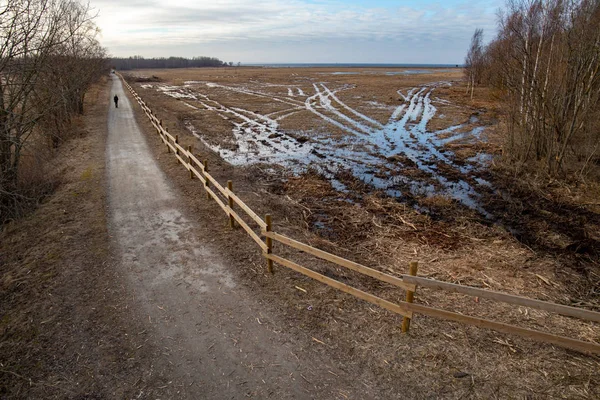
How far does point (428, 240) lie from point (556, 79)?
1082 centimetres

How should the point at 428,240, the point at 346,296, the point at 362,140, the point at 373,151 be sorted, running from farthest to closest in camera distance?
the point at 362,140
the point at 373,151
the point at 428,240
the point at 346,296

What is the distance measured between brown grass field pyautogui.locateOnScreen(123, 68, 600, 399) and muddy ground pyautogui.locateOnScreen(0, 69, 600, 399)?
0.12ft

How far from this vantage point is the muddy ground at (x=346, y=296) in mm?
4914

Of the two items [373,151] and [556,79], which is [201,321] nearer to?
[373,151]

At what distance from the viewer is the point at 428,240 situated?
9516 mm

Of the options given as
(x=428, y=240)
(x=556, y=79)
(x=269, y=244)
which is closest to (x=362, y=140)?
(x=556, y=79)

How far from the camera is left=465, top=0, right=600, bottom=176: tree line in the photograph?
1296 centimetres

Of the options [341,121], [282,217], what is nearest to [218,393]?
[282,217]

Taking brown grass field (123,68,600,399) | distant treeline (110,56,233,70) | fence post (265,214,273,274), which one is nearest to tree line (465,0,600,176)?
brown grass field (123,68,600,399)

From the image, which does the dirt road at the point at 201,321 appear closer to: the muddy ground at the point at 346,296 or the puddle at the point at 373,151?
the muddy ground at the point at 346,296

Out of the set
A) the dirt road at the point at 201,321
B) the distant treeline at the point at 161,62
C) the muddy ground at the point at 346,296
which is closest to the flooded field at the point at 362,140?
the muddy ground at the point at 346,296

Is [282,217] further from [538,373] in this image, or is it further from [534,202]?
[534,202]

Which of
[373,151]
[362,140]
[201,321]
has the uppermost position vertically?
[362,140]

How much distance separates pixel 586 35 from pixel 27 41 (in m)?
19.2
